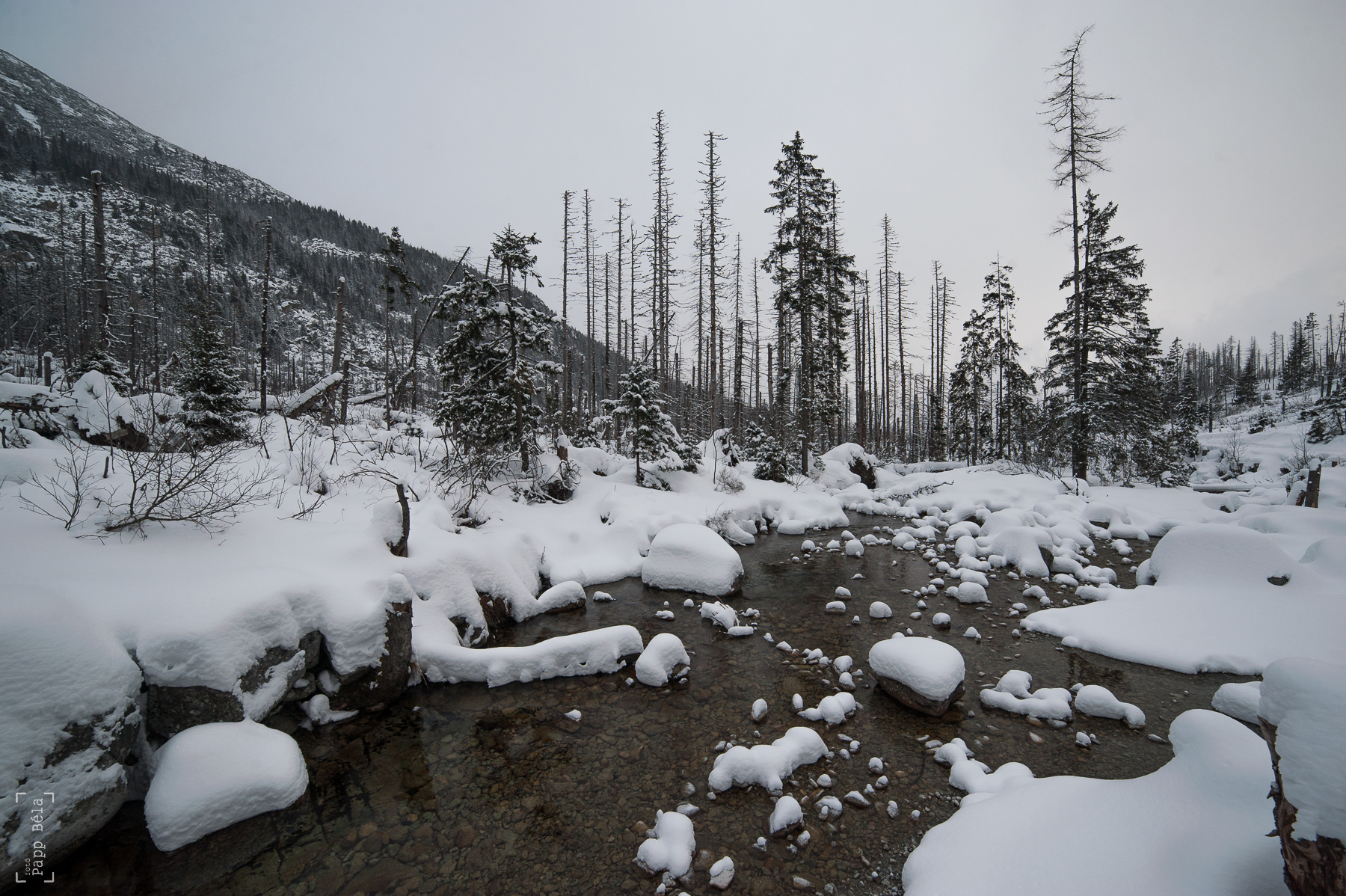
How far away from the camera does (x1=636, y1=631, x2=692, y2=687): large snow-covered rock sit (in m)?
5.32

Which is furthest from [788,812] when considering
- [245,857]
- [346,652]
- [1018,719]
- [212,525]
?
[212,525]

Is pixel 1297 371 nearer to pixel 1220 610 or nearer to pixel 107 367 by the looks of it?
pixel 1220 610

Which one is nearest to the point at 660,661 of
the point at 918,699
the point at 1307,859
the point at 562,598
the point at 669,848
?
the point at 669,848

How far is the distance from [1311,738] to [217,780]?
630cm

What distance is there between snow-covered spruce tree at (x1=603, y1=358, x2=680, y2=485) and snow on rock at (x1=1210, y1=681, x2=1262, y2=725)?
11147mm

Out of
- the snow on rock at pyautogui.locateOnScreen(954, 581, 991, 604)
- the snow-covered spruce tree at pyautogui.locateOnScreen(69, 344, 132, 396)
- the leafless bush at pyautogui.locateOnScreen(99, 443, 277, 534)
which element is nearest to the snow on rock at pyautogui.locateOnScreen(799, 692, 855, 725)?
the snow on rock at pyautogui.locateOnScreen(954, 581, 991, 604)

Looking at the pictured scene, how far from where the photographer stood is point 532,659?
17.7 ft

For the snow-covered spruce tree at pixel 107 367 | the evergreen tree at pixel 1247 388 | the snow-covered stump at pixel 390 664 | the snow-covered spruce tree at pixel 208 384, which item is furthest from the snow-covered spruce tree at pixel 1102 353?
the evergreen tree at pixel 1247 388

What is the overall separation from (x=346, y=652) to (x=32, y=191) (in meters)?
104

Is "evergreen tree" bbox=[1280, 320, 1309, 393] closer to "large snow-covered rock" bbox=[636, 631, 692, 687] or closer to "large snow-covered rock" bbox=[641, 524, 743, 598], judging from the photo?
"large snow-covered rock" bbox=[641, 524, 743, 598]

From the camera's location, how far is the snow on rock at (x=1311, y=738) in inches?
69.1

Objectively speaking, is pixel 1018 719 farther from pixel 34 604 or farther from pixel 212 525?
pixel 212 525

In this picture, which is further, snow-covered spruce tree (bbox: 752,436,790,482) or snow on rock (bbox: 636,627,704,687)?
snow-covered spruce tree (bbox: 752,436,790,482)

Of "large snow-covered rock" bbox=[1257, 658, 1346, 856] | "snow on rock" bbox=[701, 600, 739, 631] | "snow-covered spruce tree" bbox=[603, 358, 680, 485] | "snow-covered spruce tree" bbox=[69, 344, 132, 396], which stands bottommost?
"snow on rock" bbox=[701, 600, 739, 631]
